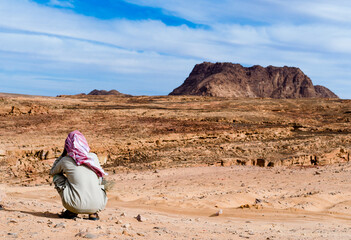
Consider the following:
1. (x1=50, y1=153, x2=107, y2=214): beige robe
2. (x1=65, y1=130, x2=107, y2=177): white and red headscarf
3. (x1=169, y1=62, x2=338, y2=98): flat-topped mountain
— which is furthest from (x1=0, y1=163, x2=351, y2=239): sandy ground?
(x1=169, y1=62, x2=338, y2=98): flat-topped mountain

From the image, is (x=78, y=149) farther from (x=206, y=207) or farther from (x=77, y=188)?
(x=206, y=207)

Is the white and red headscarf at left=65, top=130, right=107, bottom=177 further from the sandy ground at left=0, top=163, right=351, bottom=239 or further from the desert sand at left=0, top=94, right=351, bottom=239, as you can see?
the sandy ground at left=0, top=163, right=351, bottom=239

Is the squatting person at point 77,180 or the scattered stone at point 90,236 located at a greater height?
the squatting person at point 77,180

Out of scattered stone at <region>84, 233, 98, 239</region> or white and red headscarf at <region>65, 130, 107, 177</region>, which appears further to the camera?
white and red headscarf at <region>65, 130, 107, 177</region>

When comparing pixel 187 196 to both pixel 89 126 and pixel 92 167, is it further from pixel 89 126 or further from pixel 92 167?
pixel 89 126

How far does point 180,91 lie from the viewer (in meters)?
116

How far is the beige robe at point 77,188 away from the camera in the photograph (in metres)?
5.92

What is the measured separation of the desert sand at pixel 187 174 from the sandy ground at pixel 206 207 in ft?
0.08

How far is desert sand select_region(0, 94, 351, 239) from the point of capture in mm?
6305

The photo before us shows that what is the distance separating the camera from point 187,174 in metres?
14.2

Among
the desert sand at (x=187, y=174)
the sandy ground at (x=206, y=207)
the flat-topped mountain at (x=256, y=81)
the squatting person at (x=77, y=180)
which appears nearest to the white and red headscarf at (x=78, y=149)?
the squatting person at (x=77, y=180)

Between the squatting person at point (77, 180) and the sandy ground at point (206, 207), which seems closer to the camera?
the sandy ground at point (206, 207)

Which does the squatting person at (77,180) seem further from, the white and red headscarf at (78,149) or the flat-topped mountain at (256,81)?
the flat-topped mountain at (256,81)

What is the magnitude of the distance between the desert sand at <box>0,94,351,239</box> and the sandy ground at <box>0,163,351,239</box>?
0.02 meters
